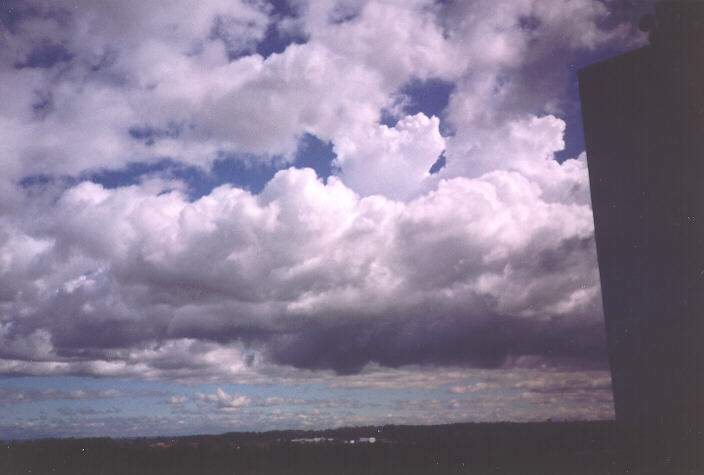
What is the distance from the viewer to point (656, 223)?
75.9 meters

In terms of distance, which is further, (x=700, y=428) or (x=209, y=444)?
(x=209, y=444)

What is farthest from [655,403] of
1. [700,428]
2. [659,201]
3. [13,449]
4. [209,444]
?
[13,449]

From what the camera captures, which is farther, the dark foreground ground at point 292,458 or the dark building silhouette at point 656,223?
the dark foreground ground at point 292,458

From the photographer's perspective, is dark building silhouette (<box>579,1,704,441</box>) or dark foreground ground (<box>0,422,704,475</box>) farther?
dark foreground ground (<box>0,422,704,475</box>)

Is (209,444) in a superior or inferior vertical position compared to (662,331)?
inferior

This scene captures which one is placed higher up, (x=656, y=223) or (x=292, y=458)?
(x=656, y=223)

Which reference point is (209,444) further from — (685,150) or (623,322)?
(685,150)

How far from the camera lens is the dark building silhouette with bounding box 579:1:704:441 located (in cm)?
7225

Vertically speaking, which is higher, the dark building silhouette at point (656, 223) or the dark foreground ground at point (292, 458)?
the dark building silhouette at point (656, 223)

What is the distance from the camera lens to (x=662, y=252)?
75.0 meters

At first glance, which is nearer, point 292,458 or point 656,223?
point 656,223

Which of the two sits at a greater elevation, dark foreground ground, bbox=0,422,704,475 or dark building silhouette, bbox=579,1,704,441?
dark building silhouette, bbox=579,1,704,441

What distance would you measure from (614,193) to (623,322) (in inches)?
791

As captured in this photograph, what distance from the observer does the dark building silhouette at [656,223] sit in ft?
237
